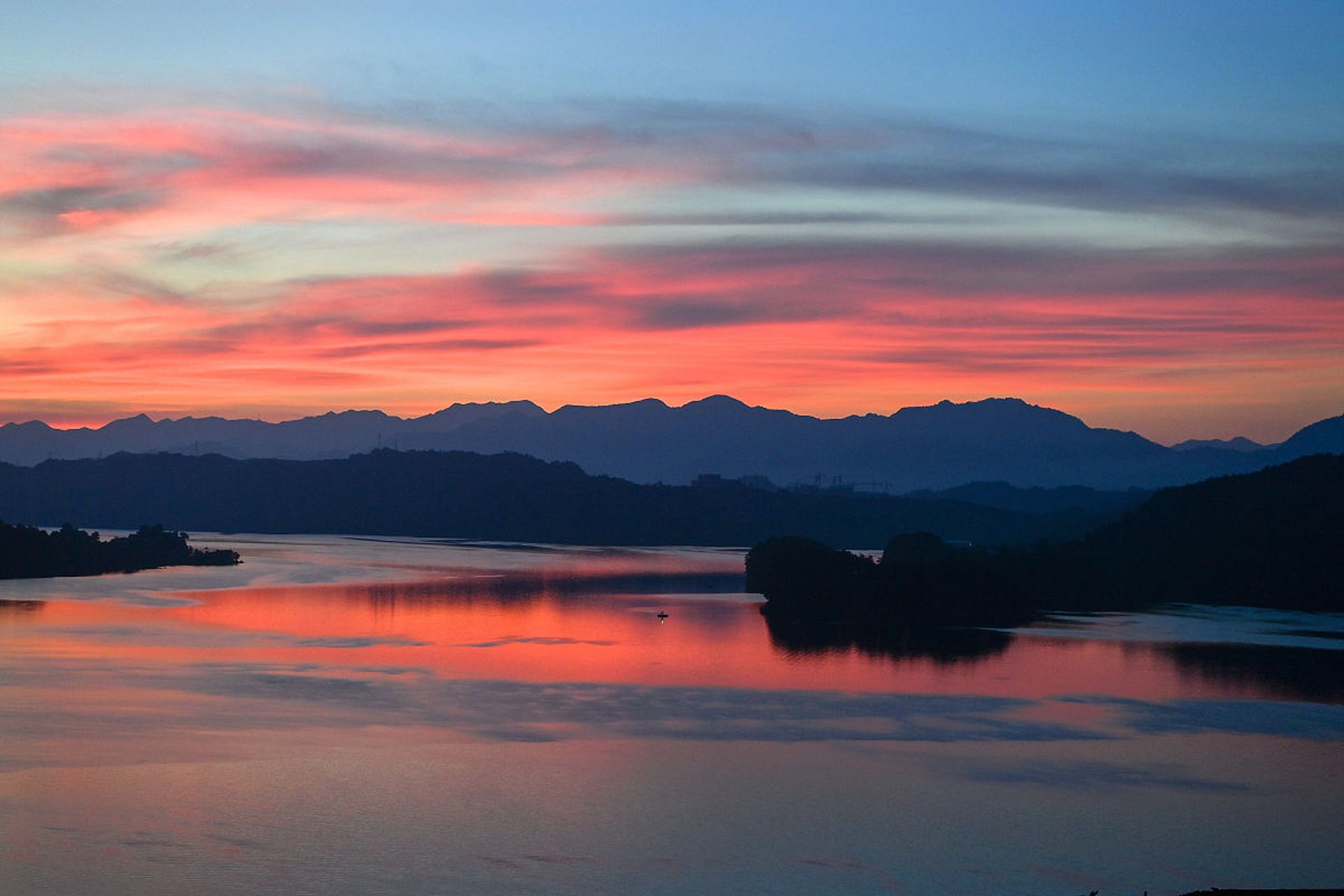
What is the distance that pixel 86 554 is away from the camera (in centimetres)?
6100

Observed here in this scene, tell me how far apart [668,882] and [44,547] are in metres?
51.5

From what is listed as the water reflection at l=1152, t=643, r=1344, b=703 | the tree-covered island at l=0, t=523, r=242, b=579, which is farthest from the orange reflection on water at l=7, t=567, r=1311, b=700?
the tree-covered island at l=0, t=523, r=242, b=579

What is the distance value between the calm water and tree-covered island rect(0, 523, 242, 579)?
784 inches

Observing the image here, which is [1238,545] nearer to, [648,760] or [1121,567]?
[1121,567]

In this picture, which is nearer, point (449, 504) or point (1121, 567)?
point (1121, 567)

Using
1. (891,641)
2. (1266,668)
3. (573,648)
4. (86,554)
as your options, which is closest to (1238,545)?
(1266,668)

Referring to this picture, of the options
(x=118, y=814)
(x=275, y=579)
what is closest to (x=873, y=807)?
(x=118, y=814)

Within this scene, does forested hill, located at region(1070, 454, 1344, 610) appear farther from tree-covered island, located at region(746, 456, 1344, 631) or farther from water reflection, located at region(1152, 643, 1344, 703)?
water reflection, located at region(1152, 643, 1344, 703)

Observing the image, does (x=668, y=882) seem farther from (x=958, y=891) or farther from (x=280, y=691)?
(x=280, y=691)

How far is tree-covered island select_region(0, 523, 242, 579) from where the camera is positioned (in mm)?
57469

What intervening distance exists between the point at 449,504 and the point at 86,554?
175ft

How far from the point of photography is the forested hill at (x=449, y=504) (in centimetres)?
10450

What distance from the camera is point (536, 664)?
102ft

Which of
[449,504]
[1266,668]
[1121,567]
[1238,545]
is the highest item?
[449,504]
